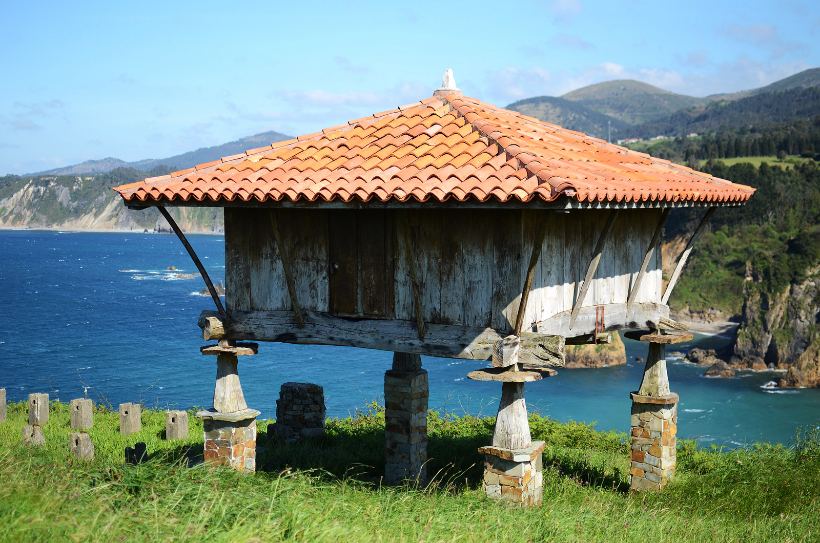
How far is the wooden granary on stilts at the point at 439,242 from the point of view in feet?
25.2

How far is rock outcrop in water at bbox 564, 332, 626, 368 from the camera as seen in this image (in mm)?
61375

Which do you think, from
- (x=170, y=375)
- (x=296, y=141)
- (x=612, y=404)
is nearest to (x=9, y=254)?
(x=170, y=375)

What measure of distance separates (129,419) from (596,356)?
1899 inches

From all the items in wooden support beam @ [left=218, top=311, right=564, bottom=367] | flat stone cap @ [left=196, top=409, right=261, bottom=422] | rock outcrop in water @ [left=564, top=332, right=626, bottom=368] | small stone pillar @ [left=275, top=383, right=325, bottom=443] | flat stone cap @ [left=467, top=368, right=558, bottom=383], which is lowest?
rock outcrop in water @ [left=564, top=332, right=626, bottom=368]

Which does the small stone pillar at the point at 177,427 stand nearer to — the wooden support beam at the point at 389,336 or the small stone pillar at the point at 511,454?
the wooden support beam at the point at 389,336

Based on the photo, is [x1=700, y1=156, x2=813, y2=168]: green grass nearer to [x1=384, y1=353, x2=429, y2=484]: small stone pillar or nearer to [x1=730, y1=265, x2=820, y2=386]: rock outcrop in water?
[x1=730, y1=265, x2=820, y2=386]: rock outcrop in water

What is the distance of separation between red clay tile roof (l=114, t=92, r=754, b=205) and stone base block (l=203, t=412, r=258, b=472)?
8.65ft

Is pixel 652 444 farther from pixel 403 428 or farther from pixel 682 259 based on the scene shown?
pixel 403 428

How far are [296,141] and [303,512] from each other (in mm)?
4846

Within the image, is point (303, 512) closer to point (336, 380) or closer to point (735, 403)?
point (336, 380)

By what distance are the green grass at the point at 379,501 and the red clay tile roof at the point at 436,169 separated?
2515 millimetres

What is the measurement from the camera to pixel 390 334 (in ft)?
27.7

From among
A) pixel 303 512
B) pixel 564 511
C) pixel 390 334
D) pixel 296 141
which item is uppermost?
pixel 296 141

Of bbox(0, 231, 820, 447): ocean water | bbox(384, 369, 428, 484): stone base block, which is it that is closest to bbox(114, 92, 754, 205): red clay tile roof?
bbox(384, 369, 428, 484): stone base block
